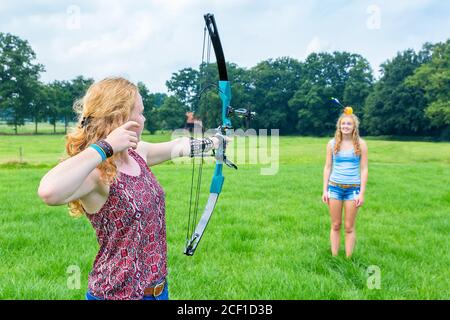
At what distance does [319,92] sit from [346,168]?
44.1m

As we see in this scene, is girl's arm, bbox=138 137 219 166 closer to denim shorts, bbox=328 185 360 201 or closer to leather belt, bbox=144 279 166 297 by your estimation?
leather belt, bbox=144 279 166 297

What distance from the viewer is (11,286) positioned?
3.44 m

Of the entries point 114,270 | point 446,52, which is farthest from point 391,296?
point 446,52

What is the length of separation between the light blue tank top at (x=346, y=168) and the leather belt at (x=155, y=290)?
9.55 feet

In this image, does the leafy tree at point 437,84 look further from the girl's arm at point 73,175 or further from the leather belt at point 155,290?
the girl's arm at point 73,175

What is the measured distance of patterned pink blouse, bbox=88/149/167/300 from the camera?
5.51 feet

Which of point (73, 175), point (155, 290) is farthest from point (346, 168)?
point (73, 175)

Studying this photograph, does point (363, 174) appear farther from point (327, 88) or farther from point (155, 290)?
point (327, 88)

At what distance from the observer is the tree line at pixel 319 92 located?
41688mm

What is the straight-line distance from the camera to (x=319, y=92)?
4662 centimetres

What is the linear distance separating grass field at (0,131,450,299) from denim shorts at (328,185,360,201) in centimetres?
66

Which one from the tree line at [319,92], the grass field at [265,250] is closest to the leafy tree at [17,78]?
the tree line at [319,92]
